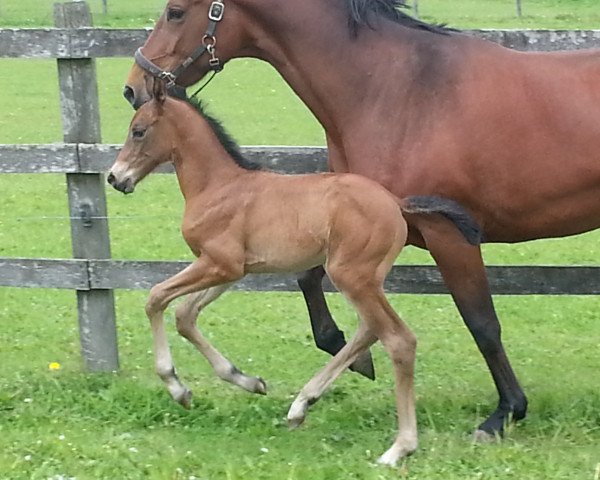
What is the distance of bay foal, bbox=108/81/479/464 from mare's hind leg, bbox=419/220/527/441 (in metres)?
0.10

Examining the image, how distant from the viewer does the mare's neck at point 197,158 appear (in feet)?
14.8

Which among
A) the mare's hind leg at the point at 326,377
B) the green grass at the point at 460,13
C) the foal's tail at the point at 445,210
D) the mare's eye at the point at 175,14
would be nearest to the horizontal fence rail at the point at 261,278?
the mare's hind leg at the point at 326,377

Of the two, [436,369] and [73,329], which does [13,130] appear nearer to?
[73,329]

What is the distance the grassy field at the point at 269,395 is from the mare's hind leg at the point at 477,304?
0.11m

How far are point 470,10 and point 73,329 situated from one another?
70.5 ft

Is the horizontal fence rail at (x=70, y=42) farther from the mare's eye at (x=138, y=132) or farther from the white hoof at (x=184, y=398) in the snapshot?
the white hoof at (x=184, y=398)

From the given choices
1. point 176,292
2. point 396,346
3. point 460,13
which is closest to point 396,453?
point 396,346

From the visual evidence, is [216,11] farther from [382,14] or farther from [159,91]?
[382,14]

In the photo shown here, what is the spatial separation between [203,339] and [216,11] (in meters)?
1.45

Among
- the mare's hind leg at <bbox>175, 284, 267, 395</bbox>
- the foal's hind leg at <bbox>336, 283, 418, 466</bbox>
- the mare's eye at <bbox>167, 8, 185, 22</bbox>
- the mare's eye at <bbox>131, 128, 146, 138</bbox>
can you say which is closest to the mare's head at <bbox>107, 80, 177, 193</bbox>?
the mare's eye at <bbox>131, 128, 146, 138</bbox>

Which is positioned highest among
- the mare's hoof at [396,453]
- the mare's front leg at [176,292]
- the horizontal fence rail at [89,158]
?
the horizontal fence rail at [89,158]

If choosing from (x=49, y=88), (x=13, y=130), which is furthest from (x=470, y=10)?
(x=13, y=130)

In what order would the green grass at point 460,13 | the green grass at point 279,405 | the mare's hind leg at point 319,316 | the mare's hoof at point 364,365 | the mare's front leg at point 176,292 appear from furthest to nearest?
1. the green grass at point 460,13
2. the mare's hind leg at point 319,316
3. the mare's hoof at point 364,365
4. the mare's front leg at point 176,292
5. the green grass at point 279,405

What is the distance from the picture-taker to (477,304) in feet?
14.8
